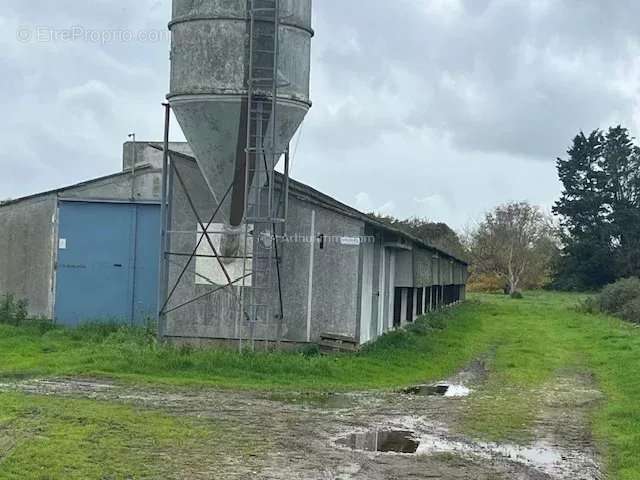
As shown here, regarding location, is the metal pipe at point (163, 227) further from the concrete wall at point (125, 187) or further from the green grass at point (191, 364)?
the concrete wall at point (125, 187)

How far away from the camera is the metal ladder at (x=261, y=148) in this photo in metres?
18.5

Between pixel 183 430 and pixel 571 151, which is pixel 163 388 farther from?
pixel 571 151

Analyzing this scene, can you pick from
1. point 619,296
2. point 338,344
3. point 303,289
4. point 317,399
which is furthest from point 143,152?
point 619,296

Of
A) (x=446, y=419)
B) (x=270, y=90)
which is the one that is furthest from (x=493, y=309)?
(x=446, y=419)

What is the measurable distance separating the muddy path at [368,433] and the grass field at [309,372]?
0.41 metres

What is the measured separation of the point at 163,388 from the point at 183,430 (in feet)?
11.9

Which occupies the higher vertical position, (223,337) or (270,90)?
(270,90)

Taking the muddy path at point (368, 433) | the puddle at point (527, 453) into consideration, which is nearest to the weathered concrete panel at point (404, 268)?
the muddy path at point (368, 433)

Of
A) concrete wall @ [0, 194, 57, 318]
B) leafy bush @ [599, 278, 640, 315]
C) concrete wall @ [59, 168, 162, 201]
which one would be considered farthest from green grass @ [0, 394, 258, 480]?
leafy bush @ [599, 278, 640, 315]

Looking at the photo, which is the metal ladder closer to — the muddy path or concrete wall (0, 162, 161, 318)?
the muddy path

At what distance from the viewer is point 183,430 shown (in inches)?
472

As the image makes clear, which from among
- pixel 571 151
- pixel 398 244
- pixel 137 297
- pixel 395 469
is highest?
pixel 571 151

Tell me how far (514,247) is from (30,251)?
170ft

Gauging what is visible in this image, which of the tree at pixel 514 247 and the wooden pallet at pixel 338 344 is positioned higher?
the tree at pixel 514 247
